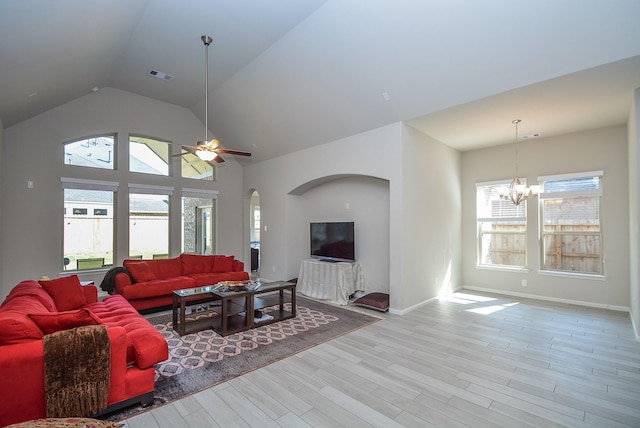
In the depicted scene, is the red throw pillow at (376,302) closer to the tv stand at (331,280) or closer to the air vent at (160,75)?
the tv stand at (331,280)

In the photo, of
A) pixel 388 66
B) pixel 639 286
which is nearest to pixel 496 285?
pixel 639 286

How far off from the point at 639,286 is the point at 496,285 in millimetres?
2689

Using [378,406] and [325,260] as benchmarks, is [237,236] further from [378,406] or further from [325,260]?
[378,406]

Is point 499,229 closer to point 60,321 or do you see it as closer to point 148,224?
point 60,321

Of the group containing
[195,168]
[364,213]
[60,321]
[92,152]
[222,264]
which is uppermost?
[92,152]

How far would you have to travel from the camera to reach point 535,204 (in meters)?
5.93

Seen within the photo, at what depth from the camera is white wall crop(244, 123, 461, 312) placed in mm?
4992

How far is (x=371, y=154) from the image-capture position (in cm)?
537

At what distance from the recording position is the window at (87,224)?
5.98 metres

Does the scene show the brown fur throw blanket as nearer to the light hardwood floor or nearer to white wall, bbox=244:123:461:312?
the light hardwood floor

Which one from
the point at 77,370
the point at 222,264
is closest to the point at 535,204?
the point at 222,264

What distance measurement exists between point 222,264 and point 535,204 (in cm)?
647

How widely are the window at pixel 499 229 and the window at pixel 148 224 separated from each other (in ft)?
24.3

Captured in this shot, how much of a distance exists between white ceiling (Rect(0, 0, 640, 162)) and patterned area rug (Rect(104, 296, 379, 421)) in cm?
338
